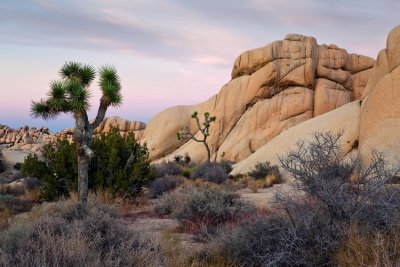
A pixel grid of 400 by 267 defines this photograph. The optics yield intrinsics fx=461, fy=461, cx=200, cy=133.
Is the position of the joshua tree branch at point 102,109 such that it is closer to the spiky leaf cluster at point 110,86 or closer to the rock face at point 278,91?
the spiky leaf cluster at point 110,86

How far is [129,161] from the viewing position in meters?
15.6

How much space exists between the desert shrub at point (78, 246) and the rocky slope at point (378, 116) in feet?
49.3

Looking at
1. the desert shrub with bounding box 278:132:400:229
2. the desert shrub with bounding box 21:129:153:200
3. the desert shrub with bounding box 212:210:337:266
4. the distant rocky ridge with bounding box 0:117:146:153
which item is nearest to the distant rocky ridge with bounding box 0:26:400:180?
the distant rocky ridge with bounding box 0:117:146:153

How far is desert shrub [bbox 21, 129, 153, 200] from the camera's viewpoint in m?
15.1

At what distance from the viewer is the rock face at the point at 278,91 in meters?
40.8

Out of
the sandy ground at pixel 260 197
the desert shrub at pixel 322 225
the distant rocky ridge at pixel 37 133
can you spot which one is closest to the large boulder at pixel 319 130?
the sandy ground at pixel 260 197

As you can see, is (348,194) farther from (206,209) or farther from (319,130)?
(319,130)

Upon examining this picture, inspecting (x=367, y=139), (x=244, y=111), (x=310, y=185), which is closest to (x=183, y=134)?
(x=244, y=111)

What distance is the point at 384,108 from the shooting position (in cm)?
2189

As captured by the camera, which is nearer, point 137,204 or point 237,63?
point 137,204

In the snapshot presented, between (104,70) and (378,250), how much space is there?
1124 centimetres

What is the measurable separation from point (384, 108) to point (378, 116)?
47cm

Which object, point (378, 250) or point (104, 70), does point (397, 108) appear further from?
point (378, 250)

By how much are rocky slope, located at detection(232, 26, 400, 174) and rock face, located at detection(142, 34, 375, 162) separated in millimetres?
13943
